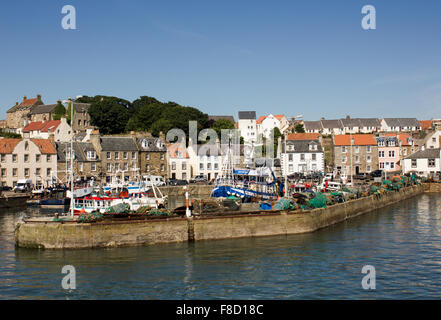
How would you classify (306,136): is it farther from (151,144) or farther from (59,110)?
(59,110)

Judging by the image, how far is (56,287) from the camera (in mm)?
25078

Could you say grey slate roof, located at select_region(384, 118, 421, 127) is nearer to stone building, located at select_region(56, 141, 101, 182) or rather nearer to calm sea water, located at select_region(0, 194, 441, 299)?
stone building, located at select_region(56, 141, 101, 182)

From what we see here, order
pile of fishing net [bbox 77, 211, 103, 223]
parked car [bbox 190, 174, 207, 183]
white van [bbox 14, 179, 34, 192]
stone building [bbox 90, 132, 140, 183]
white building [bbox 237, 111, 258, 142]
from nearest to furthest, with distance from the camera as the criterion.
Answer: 1. pile of fishing net [bbox 77, 211, 103, 223]
2. white van [bbox 14, 179, 34, 192]
3. stone building [bbox 90, 132, 140, 183]
4. parked car [bbox 190, 174, 207, 183]
5. white building [bbox 237, 111, 258, 142]

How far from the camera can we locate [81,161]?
77250 mm

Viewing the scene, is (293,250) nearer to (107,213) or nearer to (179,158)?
(107,213)

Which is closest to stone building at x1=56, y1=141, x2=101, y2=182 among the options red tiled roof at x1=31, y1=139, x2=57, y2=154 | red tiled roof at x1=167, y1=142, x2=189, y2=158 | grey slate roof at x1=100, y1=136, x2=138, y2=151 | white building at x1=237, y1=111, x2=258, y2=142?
red tiled roof at x1=31, y1=139, x2=57, y2=154

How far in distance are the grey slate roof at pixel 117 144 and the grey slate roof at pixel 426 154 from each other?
176 ft

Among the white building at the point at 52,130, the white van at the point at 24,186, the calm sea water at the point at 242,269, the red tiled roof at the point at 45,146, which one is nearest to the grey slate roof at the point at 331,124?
the white building at the point at 52,130

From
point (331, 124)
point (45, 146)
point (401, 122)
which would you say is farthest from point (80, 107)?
point (401, 122)

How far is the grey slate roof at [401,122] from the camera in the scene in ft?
535

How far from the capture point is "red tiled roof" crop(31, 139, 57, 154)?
245 feet

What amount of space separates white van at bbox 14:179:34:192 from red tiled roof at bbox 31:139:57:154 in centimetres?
550

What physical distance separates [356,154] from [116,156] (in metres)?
47.5

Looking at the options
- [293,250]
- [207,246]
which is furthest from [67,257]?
[293,250]
